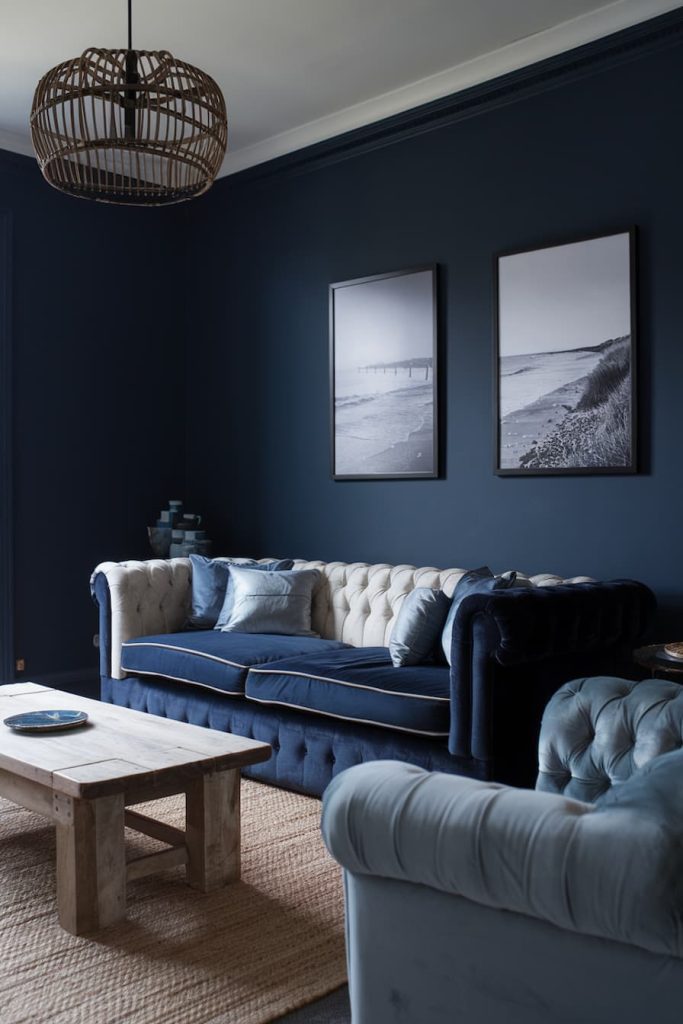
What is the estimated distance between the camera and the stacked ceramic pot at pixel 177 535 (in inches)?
228

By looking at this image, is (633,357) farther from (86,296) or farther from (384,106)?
(86,296)

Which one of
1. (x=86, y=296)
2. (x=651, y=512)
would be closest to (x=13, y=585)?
(x=86, y=296)

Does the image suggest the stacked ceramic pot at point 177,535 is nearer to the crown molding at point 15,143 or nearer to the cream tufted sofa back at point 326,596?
the cream tufted sofa back at point 326,596

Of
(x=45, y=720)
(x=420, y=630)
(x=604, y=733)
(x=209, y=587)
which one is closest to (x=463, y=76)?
(x=420, y=630)

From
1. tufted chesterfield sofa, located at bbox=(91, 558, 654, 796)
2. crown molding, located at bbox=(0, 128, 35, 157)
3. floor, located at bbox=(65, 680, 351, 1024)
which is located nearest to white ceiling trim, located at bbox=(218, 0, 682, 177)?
crown molding, located at bbox=(0, 128, 35, 157)

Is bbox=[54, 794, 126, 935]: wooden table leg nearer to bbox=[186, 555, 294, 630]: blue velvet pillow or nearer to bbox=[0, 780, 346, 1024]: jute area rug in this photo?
bbox=[0, 780, 346, 1024]: jute area rug

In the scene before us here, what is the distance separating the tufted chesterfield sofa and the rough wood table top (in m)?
0.69

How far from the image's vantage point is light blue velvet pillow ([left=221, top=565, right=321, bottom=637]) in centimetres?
477

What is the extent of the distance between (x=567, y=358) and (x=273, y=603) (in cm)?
180

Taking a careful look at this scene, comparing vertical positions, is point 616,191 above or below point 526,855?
above

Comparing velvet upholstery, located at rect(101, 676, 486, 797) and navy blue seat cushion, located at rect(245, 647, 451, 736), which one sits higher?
navy blue seat cushion, located at rect(245, 647, 451, 736)

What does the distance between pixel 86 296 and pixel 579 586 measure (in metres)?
3.70

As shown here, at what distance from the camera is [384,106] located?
16.6ft

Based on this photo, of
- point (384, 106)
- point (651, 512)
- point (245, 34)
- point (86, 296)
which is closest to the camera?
point (651, 512)
